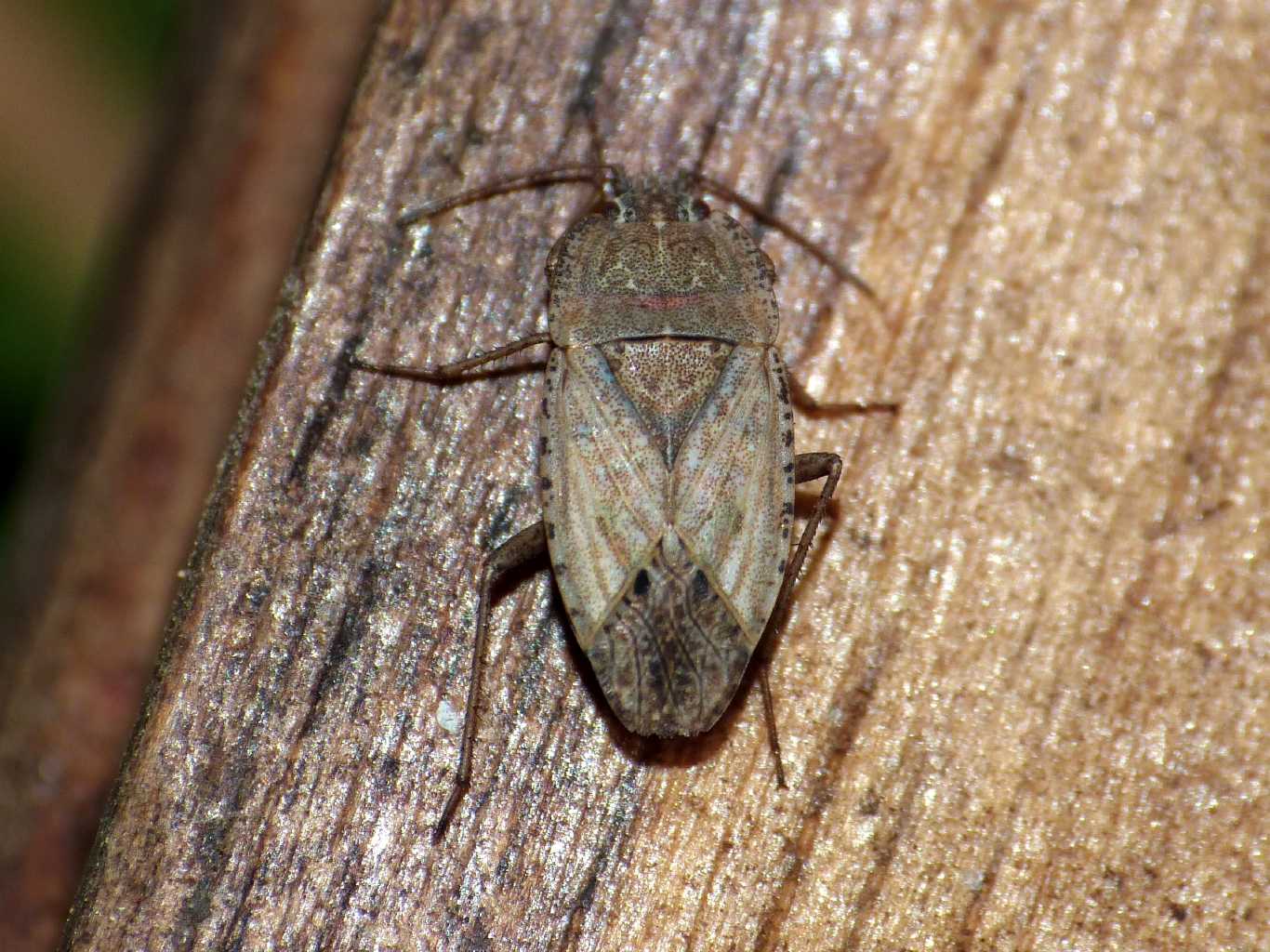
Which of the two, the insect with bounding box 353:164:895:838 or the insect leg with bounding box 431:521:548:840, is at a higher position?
the insect with bounding box 353:164:895:838

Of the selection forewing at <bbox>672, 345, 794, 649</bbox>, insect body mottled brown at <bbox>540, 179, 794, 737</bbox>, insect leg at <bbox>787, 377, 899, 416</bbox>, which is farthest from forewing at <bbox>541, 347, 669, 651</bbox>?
insect leg at <bbox>787, 377, 899, 416</bbox>

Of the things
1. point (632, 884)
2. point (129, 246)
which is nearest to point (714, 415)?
point (632, 884)

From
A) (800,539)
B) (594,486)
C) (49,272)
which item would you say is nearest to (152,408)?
(594,486)

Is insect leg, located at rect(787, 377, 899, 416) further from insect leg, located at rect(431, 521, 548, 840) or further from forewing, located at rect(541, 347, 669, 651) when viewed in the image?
insect leg, located at rect(431, 521, 548, 840)

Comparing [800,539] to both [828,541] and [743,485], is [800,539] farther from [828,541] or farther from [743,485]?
[743,485]

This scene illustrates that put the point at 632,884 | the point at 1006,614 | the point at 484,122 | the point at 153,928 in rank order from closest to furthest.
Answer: the point at 153,928
the point at 632,884
the point at 1006,614
the point at 484,122

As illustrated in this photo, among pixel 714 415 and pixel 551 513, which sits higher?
pixel 714 415

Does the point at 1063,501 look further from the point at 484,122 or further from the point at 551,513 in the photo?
the point at 484,122
